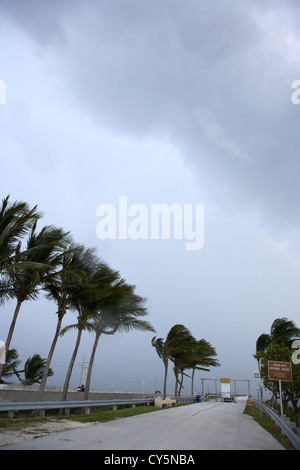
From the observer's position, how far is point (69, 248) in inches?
675

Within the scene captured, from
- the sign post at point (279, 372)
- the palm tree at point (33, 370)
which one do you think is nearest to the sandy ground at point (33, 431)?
the sign post at point (279, 372)

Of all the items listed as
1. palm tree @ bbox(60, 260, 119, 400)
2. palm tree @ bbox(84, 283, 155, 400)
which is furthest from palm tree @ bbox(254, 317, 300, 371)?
palm tree @ bbox(60, 260, 119, 400)

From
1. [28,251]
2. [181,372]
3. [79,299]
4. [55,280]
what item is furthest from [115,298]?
[181,372]

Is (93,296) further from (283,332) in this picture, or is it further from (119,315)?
(283,332)

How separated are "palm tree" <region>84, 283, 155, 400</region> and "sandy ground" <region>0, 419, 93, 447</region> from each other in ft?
29.6

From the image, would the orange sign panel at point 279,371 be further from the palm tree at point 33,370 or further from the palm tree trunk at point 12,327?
the palm tree at point 33,370

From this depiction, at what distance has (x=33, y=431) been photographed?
9203mm

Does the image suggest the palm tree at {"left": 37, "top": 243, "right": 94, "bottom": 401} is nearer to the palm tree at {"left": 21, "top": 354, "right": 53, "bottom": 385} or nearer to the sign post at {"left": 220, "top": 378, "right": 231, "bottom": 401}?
the palm tree at {"left": 21, "top": 354, "right": 53, "bottom": 385}

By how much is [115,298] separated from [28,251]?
22.5ft

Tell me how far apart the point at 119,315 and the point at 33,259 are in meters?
9.36

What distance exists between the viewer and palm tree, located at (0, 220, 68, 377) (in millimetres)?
14773

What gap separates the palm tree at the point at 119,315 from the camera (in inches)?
804

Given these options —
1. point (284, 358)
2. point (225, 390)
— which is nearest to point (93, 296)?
point (284, 358)
